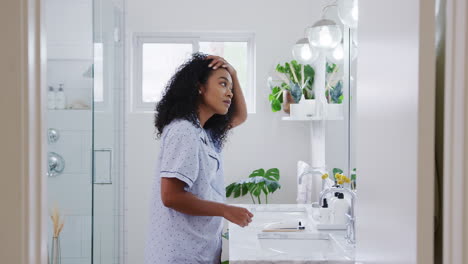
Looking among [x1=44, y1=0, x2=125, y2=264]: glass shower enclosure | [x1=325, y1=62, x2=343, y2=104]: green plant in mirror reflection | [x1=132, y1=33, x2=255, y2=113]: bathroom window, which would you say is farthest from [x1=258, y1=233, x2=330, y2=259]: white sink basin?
[x1=132, y1=33, x2=255, y2=113]: bathroom window

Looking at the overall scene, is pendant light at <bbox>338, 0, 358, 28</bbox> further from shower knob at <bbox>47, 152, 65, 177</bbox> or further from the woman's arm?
shower knob at <bbox>47, 152, 65, 177</bbox>

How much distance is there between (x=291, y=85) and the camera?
10.0 feet

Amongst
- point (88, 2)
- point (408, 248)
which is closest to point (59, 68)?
point (88, 2)

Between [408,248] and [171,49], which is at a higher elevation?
[171,49]

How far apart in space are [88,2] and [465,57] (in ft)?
7.17

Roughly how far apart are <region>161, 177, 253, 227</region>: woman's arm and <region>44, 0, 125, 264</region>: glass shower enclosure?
104cm

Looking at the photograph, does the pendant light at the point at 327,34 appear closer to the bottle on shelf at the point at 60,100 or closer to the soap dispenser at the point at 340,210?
the soap dispenser at the point at 340,210

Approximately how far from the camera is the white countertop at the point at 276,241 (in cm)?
148

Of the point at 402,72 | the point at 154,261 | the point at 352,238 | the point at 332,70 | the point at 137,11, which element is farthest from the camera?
the point at 137,11

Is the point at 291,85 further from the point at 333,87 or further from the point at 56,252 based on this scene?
the point at 56,252

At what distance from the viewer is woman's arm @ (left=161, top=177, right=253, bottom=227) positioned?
1489 mm

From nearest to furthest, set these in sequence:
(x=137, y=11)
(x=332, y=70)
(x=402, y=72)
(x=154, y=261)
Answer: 1. (x=402, y=72)
2. (x=154, y=261)
3. (x=332, y=70)
4. (x=137, y=11)

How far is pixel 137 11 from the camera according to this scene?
3.41 m
